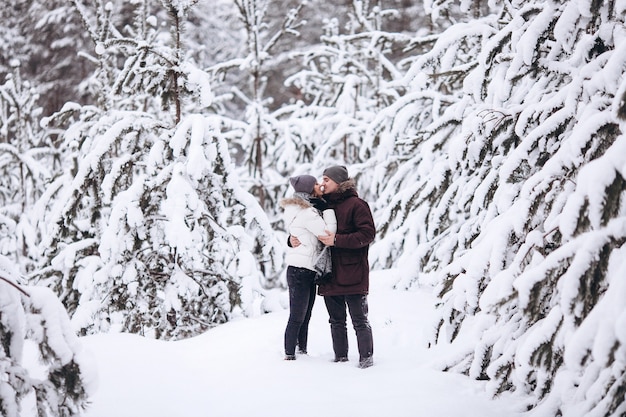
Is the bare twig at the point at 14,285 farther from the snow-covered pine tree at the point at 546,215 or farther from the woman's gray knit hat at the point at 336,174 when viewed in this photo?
the woman's gray knit hat at the point at 336,174

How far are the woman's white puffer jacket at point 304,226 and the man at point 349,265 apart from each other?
0.10 meters

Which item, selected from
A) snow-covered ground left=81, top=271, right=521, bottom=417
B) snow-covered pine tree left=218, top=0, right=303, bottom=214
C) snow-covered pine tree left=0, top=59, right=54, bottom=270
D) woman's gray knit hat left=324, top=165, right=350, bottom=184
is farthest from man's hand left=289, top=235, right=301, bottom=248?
snow-covered pine tree left=0, top=59, right=54, bottom=270

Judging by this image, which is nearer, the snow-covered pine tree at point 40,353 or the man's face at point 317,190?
the snow-covered pine tree at point 40,353

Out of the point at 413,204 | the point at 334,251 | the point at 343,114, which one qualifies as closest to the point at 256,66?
the point at 343,114

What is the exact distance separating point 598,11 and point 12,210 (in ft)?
34.2

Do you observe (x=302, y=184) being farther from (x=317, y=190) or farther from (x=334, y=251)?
(x=334, y=251)

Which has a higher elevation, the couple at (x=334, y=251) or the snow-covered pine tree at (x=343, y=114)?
the snow-covered pine tree at (x=343, y=114)

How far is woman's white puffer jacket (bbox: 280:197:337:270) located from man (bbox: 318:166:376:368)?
10 cm

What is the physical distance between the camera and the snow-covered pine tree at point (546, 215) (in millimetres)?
2334

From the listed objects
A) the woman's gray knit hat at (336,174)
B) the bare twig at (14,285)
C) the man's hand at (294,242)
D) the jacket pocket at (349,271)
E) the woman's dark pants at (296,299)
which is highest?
the woman's gray knit hat at (336,174)

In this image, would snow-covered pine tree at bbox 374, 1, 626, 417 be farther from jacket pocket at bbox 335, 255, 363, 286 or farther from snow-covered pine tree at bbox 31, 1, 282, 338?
snow-covered pine tree at bbox 31, 1, 282, 338

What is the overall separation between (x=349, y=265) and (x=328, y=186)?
705 millimetres

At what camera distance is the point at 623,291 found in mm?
2217

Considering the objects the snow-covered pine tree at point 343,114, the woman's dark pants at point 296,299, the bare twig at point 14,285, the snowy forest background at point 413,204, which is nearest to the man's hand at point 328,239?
the woman's dark pants at point 296,299
